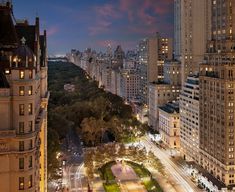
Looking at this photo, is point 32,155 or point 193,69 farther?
point 193,69

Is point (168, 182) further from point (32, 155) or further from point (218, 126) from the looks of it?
point (32, 155)

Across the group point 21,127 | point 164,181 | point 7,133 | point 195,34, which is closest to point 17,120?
point 21,127

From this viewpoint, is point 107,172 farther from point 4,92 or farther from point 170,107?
A: point 4,92

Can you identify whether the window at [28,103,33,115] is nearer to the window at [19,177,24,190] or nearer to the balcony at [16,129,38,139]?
the balcony at [16,129,38,139]

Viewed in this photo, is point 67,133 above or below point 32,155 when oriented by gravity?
below

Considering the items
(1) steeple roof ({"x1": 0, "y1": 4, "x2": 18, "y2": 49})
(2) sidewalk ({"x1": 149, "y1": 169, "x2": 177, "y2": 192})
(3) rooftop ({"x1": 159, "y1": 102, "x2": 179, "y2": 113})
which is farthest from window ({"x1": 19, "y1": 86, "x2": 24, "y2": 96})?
(3) rooftop ({"x1": 159, "y1": 102, "x2": 179, "y2": 113})

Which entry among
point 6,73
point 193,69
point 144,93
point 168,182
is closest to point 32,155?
point 6,73

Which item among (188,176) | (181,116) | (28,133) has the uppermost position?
(28,133)

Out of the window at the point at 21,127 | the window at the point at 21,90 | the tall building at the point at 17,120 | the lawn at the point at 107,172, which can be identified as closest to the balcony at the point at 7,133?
the tall building at the point at 17,120
